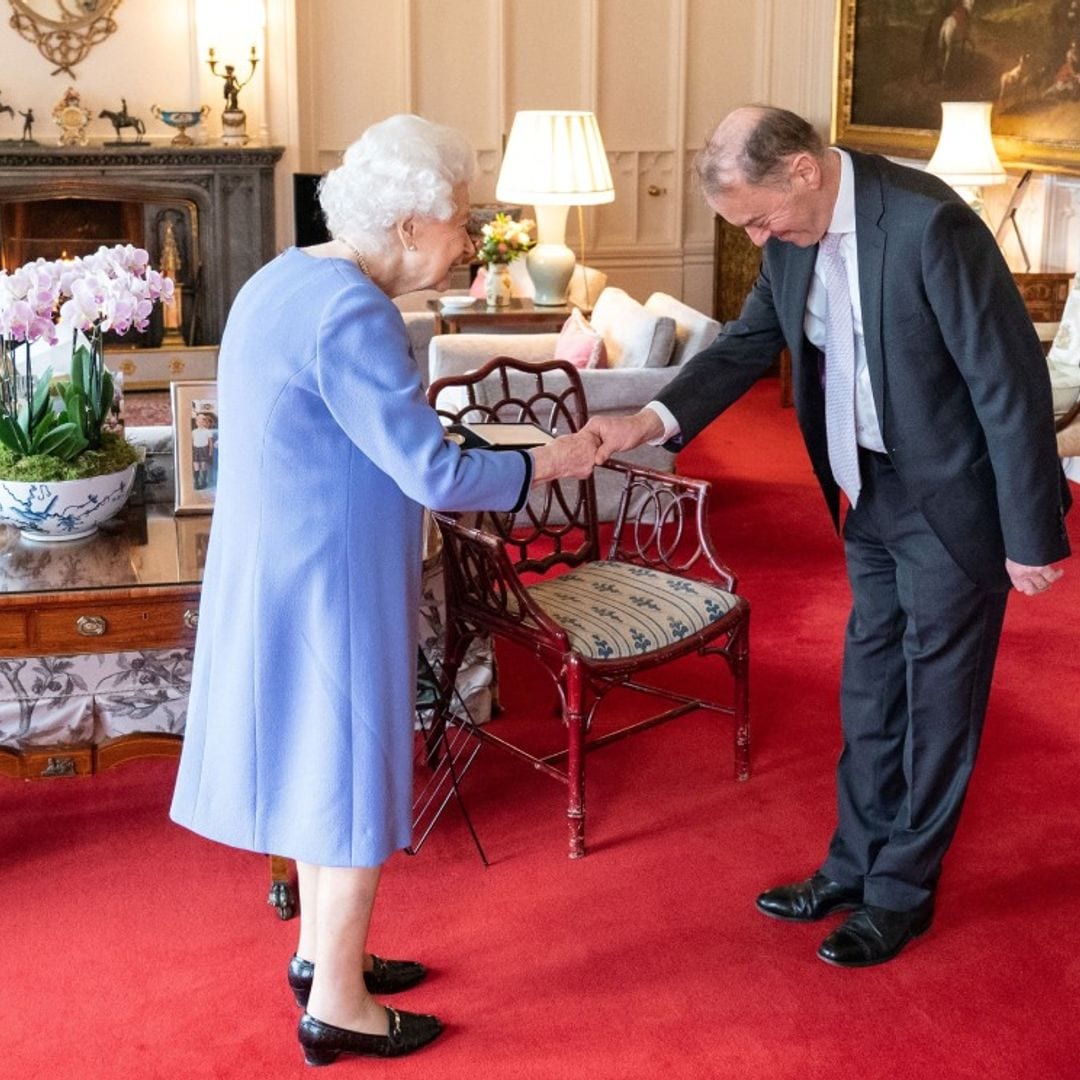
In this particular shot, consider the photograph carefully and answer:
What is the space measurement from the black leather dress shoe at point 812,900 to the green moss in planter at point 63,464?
172 centimetres

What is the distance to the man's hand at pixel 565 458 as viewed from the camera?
260cm

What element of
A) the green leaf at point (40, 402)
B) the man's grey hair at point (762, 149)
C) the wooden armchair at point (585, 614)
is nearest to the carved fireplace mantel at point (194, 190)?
the wooden armchair at point (585, 614)

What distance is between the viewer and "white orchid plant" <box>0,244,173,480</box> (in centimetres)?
342

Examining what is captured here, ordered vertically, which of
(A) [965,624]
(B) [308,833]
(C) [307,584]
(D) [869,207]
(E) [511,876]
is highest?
(D) [869,207]

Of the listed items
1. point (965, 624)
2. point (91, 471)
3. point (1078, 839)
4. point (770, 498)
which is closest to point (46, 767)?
point (91, 471)

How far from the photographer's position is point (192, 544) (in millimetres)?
3520

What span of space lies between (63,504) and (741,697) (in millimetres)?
1641

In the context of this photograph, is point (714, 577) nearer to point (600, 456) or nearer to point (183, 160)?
point (600, 456)

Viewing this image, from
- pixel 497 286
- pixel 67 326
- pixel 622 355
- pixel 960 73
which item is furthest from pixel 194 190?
pixel 67 326

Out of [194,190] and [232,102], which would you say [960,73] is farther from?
[194,190]

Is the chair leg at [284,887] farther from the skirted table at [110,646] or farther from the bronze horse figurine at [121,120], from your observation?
the bronze horse figurine at [121,120]

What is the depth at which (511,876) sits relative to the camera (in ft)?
11.1

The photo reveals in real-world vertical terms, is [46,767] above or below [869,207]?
below

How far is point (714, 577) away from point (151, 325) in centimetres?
511
